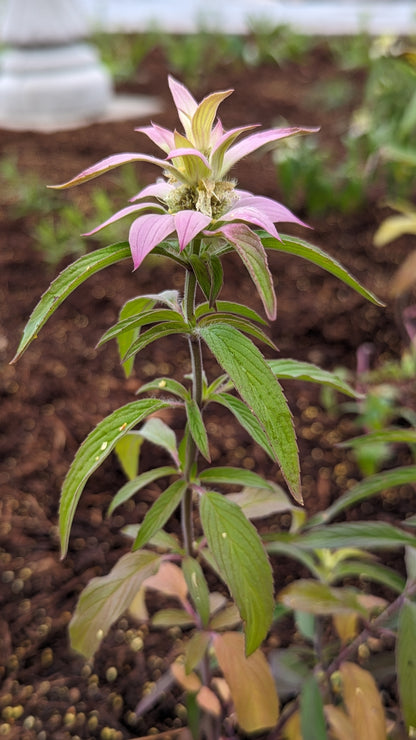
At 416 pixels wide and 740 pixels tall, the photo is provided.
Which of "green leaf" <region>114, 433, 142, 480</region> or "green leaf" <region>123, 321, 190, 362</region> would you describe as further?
"green leaf" <region>114, 433, 142, 480</region>

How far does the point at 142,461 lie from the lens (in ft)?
5.65

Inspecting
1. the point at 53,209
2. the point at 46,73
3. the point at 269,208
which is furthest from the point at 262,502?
the point at 46,73

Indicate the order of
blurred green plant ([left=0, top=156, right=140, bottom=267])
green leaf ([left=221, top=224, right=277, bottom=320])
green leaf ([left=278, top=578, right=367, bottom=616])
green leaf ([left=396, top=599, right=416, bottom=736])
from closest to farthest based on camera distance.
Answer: green leaf ([left=221, top=224, right=277, bottom=320]) → green leaf ([left=396, top=599, right=416, bottom=736]) → green leaf ([left=278, top=578, right=367, bottom=616]) → blurred green plant ([left=0, top=156, right=140, bottom=267])

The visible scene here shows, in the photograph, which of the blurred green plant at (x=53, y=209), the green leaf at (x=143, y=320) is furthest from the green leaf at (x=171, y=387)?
the blurred green plant at (x=53, y=209)

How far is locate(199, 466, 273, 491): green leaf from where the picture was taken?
3.01ft

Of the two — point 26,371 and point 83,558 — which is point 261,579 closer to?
point 83,558

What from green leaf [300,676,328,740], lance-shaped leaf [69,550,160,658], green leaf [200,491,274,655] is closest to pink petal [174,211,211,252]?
green leaf [200,491,274,655]

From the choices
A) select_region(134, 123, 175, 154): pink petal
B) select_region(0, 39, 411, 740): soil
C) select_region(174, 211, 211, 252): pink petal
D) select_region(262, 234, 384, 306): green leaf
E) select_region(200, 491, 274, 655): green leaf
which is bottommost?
select_region(0, 39, 411, 740): soil

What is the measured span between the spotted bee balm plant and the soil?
0.96 ft

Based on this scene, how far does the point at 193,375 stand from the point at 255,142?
0.92 ft

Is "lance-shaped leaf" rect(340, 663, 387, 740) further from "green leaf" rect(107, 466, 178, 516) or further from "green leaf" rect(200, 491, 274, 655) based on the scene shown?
"green leaf" rect(107, 466, 178, 516)

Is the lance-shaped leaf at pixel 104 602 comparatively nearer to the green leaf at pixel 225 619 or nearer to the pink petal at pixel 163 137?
the green leaf at pixel 225 619

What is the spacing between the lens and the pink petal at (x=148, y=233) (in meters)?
0.67

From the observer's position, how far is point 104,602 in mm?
916
